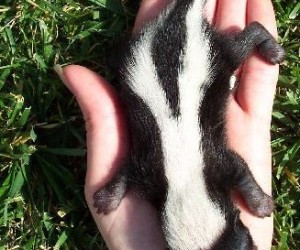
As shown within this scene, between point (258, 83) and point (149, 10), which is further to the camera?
point (149, 10)


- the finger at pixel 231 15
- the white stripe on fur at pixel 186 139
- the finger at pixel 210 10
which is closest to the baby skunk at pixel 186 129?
the white stripe on fur at pixel 186 139

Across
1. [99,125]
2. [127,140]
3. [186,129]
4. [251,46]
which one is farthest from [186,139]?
[251,46]

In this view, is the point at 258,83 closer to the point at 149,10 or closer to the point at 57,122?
the point at 149,10

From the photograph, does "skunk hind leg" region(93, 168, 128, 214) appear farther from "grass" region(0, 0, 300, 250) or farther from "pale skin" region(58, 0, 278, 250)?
"grass" region(0, 0, 300, 250)

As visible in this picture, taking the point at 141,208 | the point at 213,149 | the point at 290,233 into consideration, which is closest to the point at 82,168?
the point at 141,208

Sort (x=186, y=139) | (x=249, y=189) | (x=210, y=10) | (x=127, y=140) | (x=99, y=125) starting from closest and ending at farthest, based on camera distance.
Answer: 1. (x=186, y=139)
2. (x=249, y=189)
3. (x=99, y=125)
4. (x=127, y=140)
5. (x=210, y=10)

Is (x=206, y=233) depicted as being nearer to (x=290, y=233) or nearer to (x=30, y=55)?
(x=290, y=233)

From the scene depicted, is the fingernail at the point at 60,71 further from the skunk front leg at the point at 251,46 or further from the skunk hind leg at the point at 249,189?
the skunk hind leg at the point at 249,189

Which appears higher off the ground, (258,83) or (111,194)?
(258,83)
